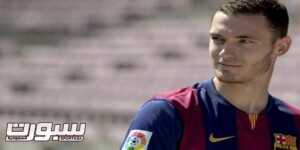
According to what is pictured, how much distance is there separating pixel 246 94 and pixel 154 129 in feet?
1.02

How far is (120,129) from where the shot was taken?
1052 centimetres

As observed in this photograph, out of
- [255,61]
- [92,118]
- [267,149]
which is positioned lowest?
[92,118]

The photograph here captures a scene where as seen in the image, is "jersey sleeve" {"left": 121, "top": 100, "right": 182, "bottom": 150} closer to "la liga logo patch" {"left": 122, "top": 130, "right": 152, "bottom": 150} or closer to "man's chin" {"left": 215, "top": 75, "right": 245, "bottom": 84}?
"la liga logo patch" {"left": 122, "top": 130, "right": 152, "bottom": 150}

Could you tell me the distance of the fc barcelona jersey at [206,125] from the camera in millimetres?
2133

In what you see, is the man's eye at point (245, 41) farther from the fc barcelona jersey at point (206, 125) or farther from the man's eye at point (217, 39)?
the fc barcelona jersey at point (206, 125)

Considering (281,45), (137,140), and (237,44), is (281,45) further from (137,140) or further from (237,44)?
(137,140)

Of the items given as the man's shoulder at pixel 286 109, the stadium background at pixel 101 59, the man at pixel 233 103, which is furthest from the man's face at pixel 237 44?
the stadium background at pixel 101 59

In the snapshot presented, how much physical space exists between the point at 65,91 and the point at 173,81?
60.8 inches

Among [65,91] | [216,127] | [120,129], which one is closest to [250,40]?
[216,127]

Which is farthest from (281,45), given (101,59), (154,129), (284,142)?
(101,59)

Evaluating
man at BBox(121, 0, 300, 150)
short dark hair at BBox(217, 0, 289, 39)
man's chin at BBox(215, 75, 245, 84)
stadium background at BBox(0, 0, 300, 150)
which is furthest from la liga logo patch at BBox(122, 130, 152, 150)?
stadium background at BBox(0, 0, 300, 150)

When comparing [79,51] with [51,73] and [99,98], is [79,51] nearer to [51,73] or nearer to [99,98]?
[51,73]

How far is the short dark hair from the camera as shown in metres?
2.22

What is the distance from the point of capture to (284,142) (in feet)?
7.63
